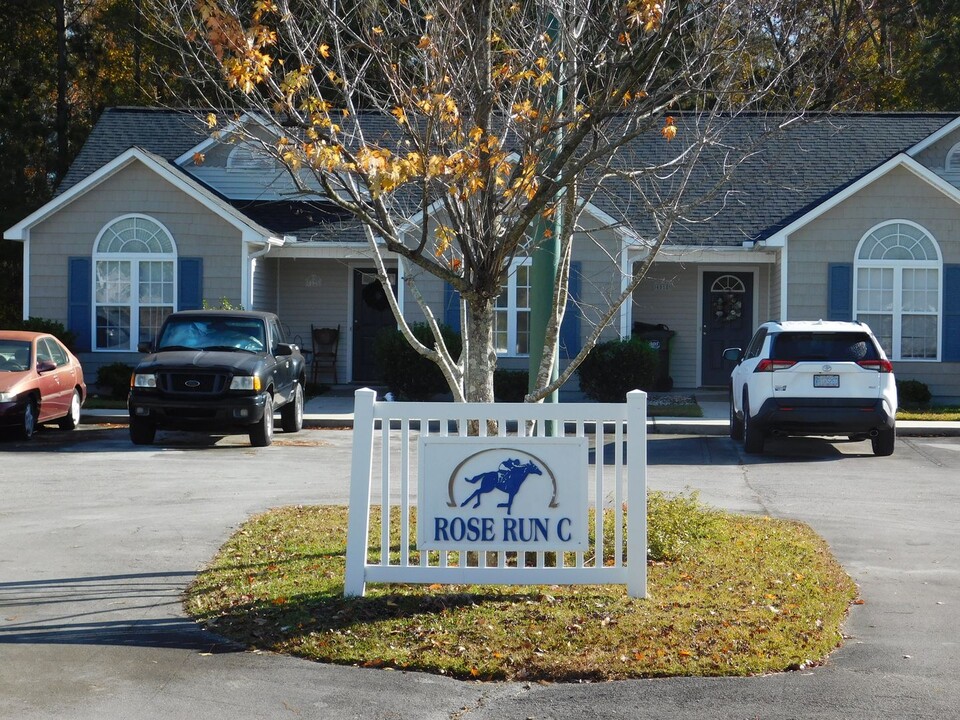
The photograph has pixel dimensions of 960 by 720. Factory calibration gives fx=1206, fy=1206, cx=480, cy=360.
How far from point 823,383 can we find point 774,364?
0.63 meters

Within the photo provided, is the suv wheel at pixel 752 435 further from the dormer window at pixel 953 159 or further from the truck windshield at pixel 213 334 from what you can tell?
the dormer window at pixel 953 159

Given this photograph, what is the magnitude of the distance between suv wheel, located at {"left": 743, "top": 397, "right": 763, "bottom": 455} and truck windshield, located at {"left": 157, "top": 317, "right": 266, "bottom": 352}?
6.60 m

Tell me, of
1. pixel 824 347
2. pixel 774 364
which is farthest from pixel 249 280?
pixel 824 347

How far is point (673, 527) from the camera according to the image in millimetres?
8453

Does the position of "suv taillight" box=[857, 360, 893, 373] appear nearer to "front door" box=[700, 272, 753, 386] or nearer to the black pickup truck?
the black pickup truck

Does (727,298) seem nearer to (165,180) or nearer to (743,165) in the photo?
(743,165)

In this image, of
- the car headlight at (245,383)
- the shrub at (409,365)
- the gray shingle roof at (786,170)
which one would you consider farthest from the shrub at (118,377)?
the gray shingle roof at (786,170)

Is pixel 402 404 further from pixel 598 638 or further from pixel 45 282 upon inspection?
pixel 45 282

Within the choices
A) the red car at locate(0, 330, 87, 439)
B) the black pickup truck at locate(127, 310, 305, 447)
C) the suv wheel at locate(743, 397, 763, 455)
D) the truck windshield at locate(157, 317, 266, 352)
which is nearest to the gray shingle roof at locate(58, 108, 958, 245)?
the truck windshield at locate(157, 317, 266, 352)

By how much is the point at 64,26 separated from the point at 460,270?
30.0m

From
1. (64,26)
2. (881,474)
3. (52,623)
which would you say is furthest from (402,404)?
(64,26)

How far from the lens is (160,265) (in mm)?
22875

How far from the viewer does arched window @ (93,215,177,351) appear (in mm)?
22766

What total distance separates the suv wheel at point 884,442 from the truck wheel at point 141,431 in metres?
9.28
